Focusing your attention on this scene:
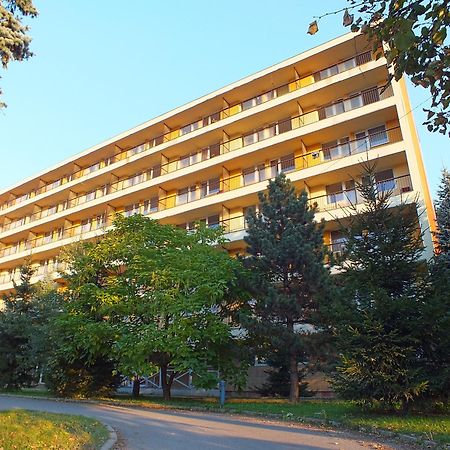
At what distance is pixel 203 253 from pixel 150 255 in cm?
221

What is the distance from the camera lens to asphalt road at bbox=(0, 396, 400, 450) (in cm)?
753

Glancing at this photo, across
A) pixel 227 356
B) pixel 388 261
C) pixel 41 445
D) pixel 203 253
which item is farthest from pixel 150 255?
pixel 41 445

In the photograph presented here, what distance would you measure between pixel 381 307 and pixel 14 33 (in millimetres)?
10099

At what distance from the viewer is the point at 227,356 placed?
656 inches

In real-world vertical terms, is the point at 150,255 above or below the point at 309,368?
above

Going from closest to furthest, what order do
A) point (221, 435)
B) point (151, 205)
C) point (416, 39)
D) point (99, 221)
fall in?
point (416, 39), point (221, 435), point (151, 205), point (99, 221)

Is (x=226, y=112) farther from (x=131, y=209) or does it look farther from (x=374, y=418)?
(x=374, y=418)

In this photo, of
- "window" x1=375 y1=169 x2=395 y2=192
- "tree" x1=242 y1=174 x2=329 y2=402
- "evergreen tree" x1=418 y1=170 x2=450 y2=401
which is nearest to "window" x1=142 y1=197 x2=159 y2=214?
"window" x1=375 y1=169 x2=395 y2=192

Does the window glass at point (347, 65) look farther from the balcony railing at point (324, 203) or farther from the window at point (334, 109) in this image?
the balcony railing at point (324, 203)

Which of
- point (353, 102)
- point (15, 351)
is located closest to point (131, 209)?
point (15, 351)

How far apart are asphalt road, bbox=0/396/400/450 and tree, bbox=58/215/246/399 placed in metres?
4.04

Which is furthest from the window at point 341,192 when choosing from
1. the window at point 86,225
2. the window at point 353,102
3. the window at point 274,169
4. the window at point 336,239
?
the window at point 86,225

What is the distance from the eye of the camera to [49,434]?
7414 millimetres

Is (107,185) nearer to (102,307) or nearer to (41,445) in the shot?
(102,307)
